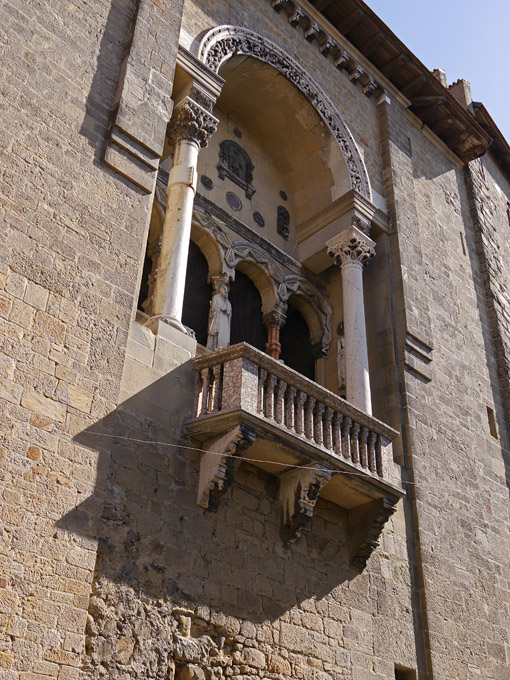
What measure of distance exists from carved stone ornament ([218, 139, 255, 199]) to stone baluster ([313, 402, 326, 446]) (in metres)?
4.68

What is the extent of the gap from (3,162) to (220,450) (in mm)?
3377

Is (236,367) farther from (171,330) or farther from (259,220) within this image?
(259,220)

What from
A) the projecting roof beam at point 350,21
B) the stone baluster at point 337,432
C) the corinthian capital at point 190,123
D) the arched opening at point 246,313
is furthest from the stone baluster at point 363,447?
the projecting roof beam at point 350,21

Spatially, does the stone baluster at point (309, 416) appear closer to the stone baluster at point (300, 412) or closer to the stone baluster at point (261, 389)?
the stone baluster at point (300, 412)

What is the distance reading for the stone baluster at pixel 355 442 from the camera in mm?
8711

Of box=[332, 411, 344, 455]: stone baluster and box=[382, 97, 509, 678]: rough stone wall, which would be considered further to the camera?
box=[382, 97, 509, 678]: rough stone wall

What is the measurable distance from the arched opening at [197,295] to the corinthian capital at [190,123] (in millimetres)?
1650

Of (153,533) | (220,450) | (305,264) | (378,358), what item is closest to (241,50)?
(305,264)

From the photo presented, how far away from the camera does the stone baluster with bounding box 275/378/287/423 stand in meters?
7.98

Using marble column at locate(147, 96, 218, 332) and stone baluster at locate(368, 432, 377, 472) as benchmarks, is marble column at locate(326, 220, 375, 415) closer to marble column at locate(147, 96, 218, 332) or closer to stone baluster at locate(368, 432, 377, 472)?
stone baluster at locate(368, 432, 377, 472)

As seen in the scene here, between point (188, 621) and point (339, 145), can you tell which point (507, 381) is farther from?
point (188, 621)

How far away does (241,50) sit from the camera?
11219 mm

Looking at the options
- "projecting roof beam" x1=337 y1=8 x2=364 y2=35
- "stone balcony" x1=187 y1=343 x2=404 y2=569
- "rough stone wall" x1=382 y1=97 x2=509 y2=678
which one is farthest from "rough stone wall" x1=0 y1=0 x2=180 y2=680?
"projecting roof beam" x1=337 y1=8 x2=364 y2=35

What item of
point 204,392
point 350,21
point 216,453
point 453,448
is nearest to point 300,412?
point 204,392
